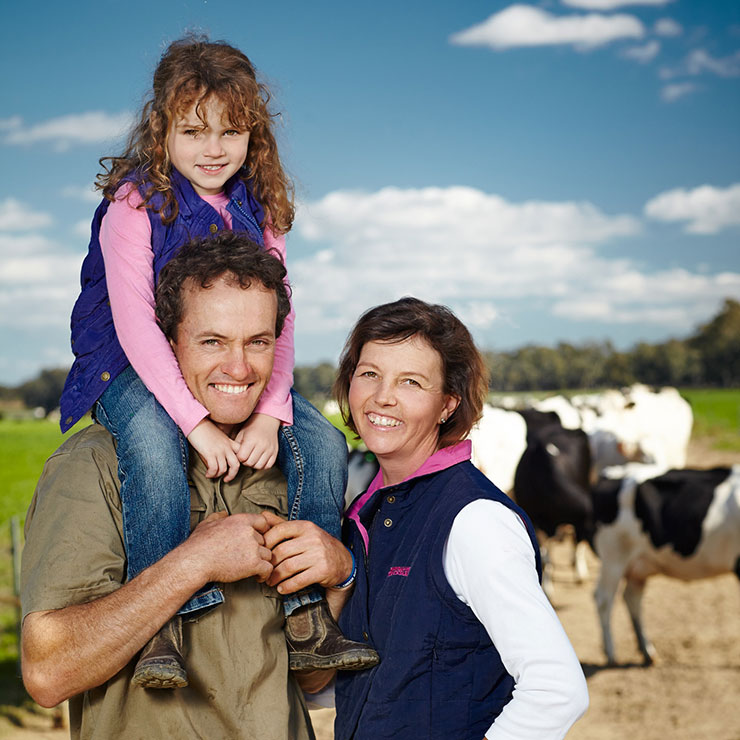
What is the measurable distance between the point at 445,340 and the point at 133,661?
1.25 metres

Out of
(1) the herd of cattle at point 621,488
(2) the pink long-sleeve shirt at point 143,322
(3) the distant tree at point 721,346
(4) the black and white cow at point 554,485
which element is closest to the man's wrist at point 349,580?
(2) the pink long-sleeve shirt at point 143,322

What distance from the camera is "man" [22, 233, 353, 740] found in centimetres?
206

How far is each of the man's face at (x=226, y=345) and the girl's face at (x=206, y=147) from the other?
549 millimetres

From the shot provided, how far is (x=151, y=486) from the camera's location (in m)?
2.23

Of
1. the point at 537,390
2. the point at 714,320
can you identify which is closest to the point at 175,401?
the point at 537,390

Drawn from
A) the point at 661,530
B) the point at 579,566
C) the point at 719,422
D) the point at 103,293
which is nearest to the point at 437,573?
the point at 103,293

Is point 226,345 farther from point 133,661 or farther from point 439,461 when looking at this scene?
point 133,661

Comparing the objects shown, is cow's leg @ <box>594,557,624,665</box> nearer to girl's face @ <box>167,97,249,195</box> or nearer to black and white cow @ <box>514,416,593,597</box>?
black and white cow @ <box>514,416,593,597</box>

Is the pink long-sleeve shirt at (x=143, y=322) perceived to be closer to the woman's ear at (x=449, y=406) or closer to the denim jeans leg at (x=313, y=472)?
the denim jeans leg at (x=313, y=472)

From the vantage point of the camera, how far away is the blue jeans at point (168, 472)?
7.29ft

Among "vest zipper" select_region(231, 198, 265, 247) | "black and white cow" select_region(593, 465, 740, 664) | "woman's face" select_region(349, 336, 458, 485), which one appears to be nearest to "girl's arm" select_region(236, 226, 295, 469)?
"vest zipper" select_region(231, 198, 265, 247)

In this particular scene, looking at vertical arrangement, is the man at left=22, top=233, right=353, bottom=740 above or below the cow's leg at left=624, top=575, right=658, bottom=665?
above

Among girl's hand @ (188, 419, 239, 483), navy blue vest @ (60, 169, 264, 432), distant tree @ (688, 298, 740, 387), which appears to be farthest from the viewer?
distant tree @ (688, 298, 740, 387)

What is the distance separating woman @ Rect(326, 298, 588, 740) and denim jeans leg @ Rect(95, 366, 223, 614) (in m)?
0.48
